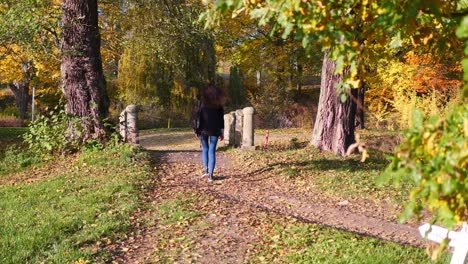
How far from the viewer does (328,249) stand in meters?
4.94

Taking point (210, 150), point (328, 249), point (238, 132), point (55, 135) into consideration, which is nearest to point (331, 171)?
point (210, 150)

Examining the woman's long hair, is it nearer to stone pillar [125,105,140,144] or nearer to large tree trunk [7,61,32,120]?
stone pillar [125,105,140,144]

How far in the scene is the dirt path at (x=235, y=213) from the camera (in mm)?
5133

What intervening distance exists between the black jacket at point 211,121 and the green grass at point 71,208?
147 centimetres

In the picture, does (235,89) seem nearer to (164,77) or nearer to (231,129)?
(164,77)

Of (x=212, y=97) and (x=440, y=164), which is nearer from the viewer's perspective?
(x=440, y=164)

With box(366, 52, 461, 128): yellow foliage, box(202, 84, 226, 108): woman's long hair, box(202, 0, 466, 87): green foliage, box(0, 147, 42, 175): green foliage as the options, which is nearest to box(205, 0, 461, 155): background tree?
box(202, 0, 466, 87): green foliage

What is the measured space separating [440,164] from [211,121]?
20.4ft

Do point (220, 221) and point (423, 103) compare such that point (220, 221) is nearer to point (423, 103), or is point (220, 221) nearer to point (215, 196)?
point (215, 196)

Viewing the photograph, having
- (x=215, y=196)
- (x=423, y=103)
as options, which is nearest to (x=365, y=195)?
(x=215, y=196)

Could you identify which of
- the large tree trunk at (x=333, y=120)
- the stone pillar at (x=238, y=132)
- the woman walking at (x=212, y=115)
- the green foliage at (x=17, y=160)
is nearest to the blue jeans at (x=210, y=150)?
the woman walking at (x=212, y=115)

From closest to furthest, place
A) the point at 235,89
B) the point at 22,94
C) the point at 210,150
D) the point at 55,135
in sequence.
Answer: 1. the point at 210,150
2. the point at 55,135
3. the point at 22,94
4. the point at 235,89

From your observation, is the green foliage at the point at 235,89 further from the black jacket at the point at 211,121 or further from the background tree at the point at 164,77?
the black jacket at the point at 211,121

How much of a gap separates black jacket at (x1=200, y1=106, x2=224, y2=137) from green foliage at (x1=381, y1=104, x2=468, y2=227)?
19.9ft
